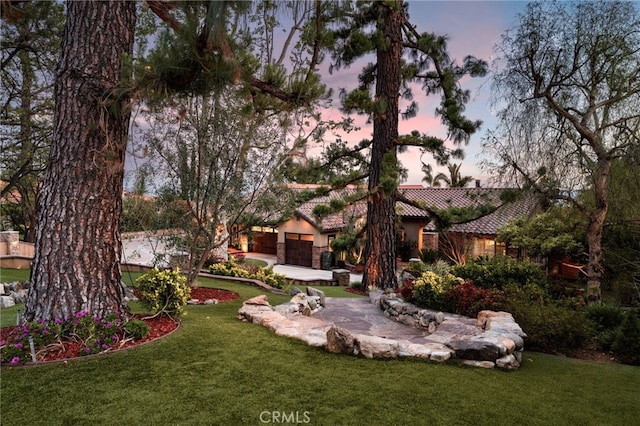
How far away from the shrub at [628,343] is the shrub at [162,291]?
6.50m

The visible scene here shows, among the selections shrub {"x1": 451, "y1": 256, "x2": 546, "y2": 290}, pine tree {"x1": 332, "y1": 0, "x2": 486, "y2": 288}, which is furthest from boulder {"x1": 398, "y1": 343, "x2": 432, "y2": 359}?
pine tree {"x1": 332, "y1": 0, "x2": 486, "y2": 288}

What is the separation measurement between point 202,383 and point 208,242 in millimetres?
5480

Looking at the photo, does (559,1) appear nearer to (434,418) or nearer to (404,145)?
(404,145)

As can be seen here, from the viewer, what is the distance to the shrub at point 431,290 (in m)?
7.91

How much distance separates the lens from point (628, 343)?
535 centimetres

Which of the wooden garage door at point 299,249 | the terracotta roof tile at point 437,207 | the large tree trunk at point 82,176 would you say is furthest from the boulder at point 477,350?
the wooden garage door at point 299,249

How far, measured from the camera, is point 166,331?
194 inches

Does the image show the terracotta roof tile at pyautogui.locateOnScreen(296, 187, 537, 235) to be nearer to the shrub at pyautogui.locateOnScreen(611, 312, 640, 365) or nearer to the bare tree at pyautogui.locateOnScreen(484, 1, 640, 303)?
the bare tree at pyautogui.locateOnScreen(484, 1, 640, 303)

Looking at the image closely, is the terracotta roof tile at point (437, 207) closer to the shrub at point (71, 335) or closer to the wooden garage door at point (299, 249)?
the wooden garage door at point (299, 249)

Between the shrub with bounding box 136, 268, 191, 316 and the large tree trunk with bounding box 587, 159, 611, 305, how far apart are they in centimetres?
964

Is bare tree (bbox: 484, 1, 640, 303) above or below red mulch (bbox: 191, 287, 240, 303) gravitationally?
above

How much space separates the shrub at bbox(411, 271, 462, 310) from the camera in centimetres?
791

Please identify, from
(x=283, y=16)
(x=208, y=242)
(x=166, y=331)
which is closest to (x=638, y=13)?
(x=283, y=16)

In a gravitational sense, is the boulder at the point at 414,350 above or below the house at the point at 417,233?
below
